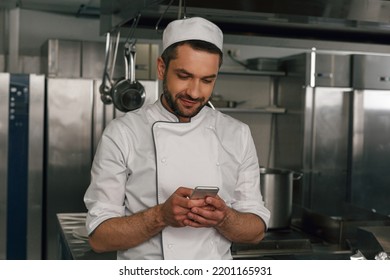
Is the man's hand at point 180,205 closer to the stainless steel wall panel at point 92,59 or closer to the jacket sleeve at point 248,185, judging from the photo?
the jacket sleeve at point 248,185

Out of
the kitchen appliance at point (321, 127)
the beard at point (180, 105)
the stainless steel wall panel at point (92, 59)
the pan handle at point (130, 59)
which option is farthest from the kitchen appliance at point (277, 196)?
the kitchen appliance at point (321, 127)

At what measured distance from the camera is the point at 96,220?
125 cm

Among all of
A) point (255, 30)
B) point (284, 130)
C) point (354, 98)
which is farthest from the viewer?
point (284, 130)

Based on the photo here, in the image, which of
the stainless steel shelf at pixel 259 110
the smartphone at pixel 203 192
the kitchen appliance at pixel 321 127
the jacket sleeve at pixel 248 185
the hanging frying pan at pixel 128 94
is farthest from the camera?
the stainless steel shelf at pixel 259 110

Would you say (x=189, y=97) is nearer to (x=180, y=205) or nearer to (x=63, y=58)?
(x=180, y=205)

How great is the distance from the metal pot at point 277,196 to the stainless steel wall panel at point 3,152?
1712 mm

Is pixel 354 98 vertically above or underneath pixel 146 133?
above

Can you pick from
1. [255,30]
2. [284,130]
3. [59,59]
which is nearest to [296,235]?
[255,30]

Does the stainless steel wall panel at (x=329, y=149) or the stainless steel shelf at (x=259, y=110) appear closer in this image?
the stainless steel wall panel at (x=329, y=149)

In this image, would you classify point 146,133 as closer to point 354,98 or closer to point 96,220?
point 96,220

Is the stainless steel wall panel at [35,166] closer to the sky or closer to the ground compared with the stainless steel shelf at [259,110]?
closer to the ground

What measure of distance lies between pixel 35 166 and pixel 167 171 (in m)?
2.11

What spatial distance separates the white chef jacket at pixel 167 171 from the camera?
128 cm

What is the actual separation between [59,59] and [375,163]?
2.15m
